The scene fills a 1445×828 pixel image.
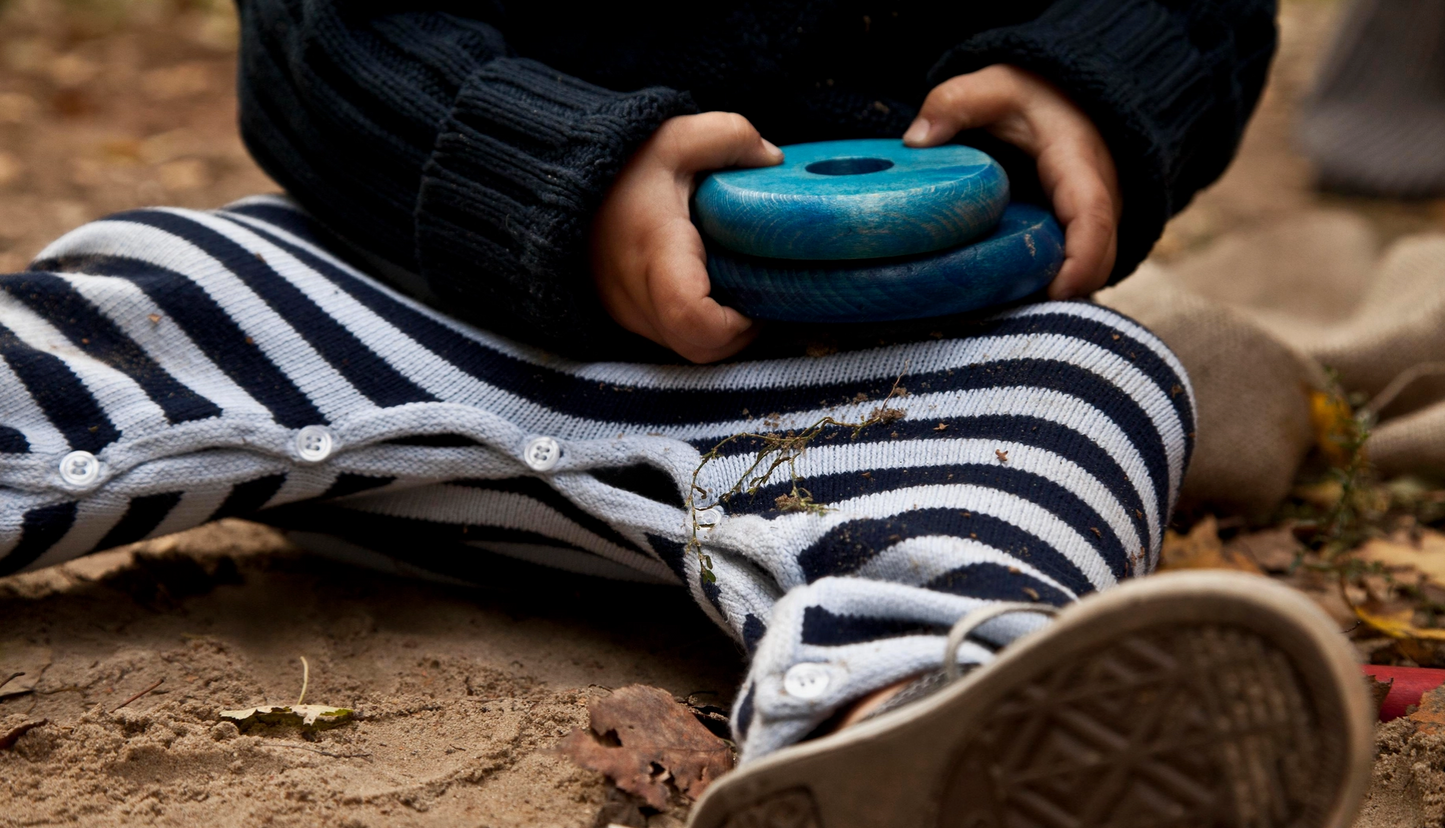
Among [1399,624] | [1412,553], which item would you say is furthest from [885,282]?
[1412,553]

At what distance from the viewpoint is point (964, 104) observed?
3.64ft

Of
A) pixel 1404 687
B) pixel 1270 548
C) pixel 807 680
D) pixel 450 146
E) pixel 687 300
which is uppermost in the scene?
pixel 450 146

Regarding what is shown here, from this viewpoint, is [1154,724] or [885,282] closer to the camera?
[1154,724]

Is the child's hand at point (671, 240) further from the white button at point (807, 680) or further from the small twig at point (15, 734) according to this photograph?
the small twig at point (15, 734)

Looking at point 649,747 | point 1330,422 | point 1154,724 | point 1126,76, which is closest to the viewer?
point 1154,724

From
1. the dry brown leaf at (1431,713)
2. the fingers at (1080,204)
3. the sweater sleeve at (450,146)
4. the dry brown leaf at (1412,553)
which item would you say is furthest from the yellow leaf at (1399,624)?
the sweater sleeve at (450,146)

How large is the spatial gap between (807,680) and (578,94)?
59 centimetres

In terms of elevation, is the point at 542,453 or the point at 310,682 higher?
the point at 542,453

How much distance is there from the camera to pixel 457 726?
2.99 ft

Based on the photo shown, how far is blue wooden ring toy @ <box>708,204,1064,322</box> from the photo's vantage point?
3.08 feet

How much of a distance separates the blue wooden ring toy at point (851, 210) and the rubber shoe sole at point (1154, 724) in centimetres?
39

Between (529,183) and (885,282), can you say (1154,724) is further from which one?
(529,183)

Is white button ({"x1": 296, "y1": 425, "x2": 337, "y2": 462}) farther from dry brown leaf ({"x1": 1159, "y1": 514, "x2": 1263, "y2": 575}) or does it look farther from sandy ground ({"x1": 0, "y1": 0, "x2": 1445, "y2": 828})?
dry brown leaf ({"x1": 1159, "y1": 514, "x2": 1263, "y2": 575})

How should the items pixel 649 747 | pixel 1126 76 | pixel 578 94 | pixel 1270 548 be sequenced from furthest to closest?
1. pixel 1270 548
2. pixel 1126 76
3. pixel 578 94
4. pixel 649 747
